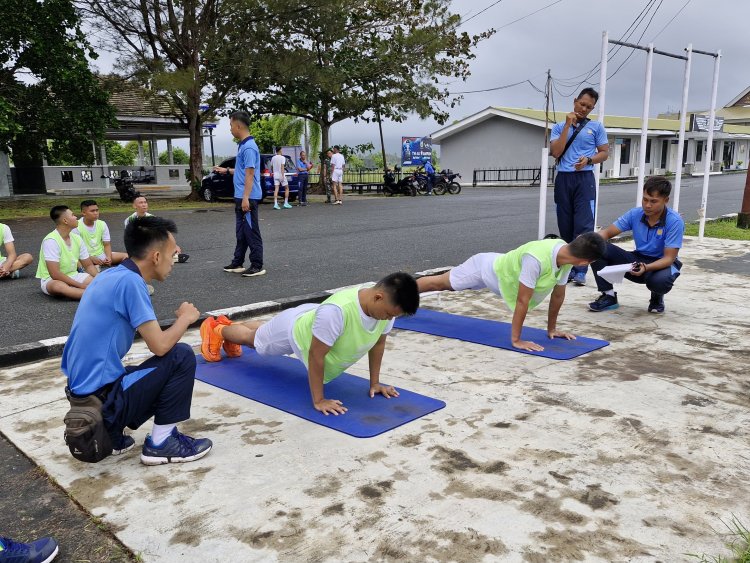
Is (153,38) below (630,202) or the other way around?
the other way around

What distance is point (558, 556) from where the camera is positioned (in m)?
2.14

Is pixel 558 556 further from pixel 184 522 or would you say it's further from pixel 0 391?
pixel 0 391

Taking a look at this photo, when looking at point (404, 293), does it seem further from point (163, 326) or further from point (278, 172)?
point (278, 172)

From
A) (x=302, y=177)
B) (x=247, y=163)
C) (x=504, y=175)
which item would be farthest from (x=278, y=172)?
(x=504, y=175)

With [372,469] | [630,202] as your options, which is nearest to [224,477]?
[372,469]

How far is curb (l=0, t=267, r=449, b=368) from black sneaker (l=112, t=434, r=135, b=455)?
1355 millimetres

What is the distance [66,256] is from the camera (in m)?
6.04

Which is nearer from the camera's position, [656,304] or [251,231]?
[656,304]

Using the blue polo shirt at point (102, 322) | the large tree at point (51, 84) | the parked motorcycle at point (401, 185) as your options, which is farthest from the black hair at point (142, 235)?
the parked motorcycle at point (401, 185)

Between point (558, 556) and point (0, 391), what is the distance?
3390mm

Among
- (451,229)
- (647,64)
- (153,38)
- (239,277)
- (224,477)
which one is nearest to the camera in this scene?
(224,477)

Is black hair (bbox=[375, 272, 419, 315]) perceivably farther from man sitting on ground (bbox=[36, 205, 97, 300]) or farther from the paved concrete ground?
man sitting on ground (bbox=[36, 205, 97, 300])

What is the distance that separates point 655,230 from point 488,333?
80.7 inches

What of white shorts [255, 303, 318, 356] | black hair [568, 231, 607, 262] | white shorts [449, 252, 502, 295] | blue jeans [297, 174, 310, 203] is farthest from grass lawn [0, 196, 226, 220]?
black hair [568, 231, 607, 262]
